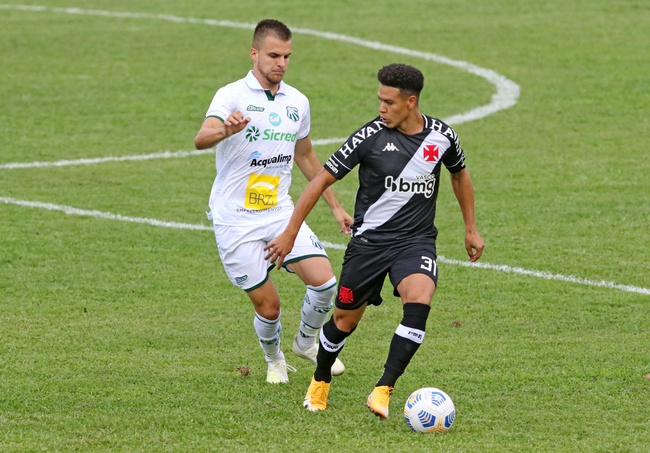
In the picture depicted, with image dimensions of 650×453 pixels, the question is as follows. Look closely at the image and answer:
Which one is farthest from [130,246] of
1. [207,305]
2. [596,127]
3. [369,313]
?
[596,127]

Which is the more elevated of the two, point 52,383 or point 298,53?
point 52,383

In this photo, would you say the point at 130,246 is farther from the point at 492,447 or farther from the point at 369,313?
the point at 492,447

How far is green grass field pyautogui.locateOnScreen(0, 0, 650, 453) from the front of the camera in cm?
760

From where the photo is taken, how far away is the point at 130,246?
40.7ft

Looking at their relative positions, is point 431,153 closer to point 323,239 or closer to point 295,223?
point 295,223

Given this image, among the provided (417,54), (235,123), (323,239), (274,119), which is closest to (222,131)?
(235,123)

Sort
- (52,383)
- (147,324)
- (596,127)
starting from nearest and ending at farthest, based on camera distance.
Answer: (52,383), (147,324), (596,127)

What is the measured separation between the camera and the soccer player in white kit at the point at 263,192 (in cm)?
837

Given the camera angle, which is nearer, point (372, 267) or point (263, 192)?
point (372, 267)

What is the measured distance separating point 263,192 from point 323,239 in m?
4.24

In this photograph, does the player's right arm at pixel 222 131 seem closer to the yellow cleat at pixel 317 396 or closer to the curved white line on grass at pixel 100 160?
the yellow cleat at pixel 317 396

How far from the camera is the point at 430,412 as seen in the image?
720 centimetres

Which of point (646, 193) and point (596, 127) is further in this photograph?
point (596, 127)

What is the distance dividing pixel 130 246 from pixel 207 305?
2.27 m
